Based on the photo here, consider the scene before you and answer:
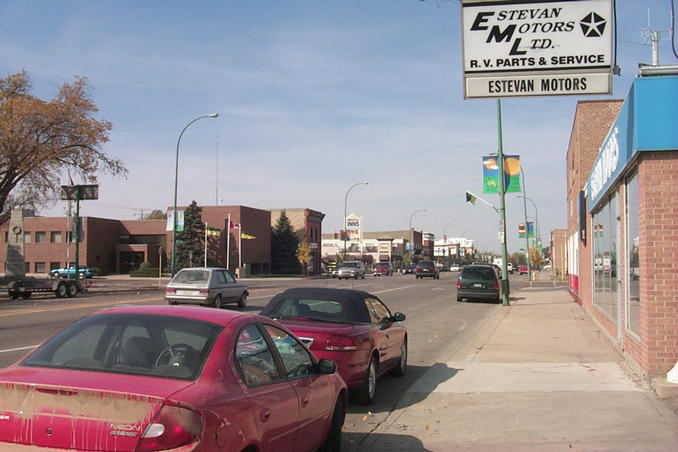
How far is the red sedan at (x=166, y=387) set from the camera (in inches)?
139

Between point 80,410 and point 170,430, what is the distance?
0.53 m

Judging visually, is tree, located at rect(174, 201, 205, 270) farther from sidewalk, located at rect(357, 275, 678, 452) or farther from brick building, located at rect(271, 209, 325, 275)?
sidewalk, located at rect(357, 275, 678, 452)

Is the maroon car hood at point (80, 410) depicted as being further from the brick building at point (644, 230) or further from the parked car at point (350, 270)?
the parked car at point (350, 270)

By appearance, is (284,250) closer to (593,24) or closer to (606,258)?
(606,258)

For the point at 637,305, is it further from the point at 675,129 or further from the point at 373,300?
the point at 373,300

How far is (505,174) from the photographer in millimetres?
28219

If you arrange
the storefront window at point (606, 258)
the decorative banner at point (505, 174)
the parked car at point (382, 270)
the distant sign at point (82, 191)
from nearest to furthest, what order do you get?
the storefront window at point (606, 258) < the decorative banner at point (505, 174) < the distant sign at point (82, 191) < the parked car at point (382, 270)

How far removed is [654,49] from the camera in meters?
8.95

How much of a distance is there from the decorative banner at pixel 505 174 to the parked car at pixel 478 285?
3.82 m

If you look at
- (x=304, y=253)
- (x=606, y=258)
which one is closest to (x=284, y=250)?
(x=304, y=253)

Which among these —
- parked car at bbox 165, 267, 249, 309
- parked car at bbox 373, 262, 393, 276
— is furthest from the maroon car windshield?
parked car at bbox 373, 262, 393, 276

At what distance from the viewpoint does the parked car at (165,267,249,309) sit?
21797 millimetres

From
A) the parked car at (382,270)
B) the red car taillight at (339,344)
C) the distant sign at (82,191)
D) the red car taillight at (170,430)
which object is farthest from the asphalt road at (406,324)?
the parked car at (382,270)

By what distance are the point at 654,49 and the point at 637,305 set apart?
12.3ft
